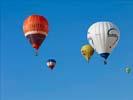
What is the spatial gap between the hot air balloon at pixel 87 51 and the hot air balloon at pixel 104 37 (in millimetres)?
6354

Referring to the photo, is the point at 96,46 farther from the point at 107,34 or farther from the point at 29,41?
the point at 29,41

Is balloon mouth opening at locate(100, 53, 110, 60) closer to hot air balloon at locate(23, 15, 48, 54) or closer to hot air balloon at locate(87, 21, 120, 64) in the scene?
hot air balloon at locate(87, 21, 120, 64)

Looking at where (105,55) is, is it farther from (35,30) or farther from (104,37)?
(35,30)

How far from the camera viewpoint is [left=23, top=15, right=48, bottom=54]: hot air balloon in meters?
83.4

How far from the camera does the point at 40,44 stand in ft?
275

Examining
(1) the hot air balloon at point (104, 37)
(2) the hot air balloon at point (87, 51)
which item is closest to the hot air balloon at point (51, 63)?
(2) the hot air balloon at point (87, 51)

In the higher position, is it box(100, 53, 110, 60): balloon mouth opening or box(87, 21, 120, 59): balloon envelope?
box(87, 21, 120, 59): balloon envelope

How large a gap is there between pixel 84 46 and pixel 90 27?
26.6 feet

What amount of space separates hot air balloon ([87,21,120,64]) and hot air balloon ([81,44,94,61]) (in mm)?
6354

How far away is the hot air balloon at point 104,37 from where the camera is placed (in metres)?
84.5

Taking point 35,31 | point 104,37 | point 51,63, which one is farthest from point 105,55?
point 51,63

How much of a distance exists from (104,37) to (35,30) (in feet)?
27.7

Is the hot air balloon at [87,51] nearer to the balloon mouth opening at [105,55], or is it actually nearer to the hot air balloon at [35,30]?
the balloon mouth opening at [105,55]

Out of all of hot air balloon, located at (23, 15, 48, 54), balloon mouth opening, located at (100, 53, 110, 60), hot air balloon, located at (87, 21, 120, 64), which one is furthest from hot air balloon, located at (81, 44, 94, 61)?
hot air balloon, located at (23, 15, 48, 54)
